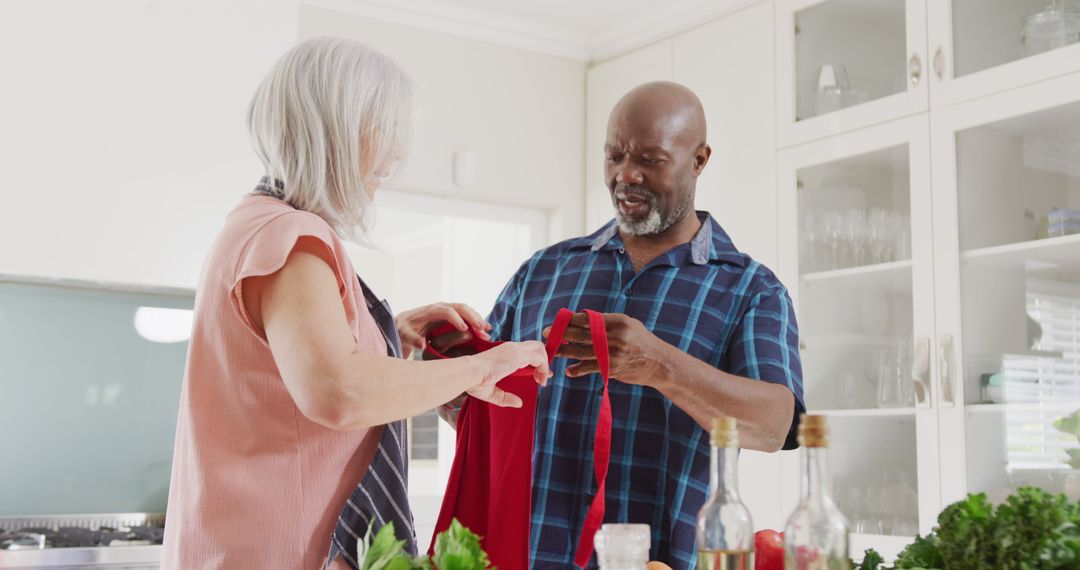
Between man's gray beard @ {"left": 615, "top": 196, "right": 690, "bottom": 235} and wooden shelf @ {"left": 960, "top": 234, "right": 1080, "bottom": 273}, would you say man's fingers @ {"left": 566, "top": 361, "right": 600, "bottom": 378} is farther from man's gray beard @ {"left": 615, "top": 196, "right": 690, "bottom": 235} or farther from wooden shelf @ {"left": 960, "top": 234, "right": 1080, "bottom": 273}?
wooden shelf @ {"left": 960, "top": 234, "right": 1080, "bottom": 273}

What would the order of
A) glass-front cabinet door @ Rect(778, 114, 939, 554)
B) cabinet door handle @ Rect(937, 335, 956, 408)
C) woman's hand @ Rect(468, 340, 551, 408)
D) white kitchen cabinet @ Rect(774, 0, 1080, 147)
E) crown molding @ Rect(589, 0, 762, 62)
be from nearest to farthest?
1. woman's hand @ Rect(468, 340, 551, 408)
2. white kitchen cabinet @ Rect(774, 0, 1080, 147)
3. cabinet door handle @ Rect(937, 335, 956, 408)
4. glass-front cabinet door @ Rect(778, 114, 939, 554)
5. crown molding @ Rect(589, 0, 762, 62)

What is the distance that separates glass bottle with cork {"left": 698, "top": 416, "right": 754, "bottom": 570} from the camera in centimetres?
86

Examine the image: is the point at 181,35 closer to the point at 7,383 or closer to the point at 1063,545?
the point at 7,383

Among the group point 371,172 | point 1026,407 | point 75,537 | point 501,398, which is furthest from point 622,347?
point 75,537

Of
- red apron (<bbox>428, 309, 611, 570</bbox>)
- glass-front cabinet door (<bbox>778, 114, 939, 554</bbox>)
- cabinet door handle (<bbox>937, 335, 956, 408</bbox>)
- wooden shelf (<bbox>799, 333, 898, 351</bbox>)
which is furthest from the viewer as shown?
wooden shelf (<bbox>799, 333, 898, 351</bbox>)

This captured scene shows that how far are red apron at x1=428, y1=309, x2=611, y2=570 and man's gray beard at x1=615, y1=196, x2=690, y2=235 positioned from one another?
46 centimetres

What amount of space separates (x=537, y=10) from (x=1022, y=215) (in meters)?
1.84

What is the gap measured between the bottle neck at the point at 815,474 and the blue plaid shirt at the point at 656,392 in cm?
90

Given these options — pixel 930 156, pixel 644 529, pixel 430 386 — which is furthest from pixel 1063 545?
pixel 930 156

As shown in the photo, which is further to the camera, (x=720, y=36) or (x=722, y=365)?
(x=720, y=36)

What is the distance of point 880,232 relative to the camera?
2953 mm

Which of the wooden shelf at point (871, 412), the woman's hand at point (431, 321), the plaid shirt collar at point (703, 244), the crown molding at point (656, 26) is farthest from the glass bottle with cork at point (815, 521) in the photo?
the crown molding at point (656, 26)

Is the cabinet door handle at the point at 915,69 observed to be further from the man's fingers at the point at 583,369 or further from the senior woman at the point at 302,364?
the senior woman at the point at 302,364

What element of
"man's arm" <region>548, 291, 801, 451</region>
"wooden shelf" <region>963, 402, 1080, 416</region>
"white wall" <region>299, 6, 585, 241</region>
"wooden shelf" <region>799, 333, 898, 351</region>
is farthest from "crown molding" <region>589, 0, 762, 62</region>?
"man's arm" <region>548, 291, 801, 451</region>
